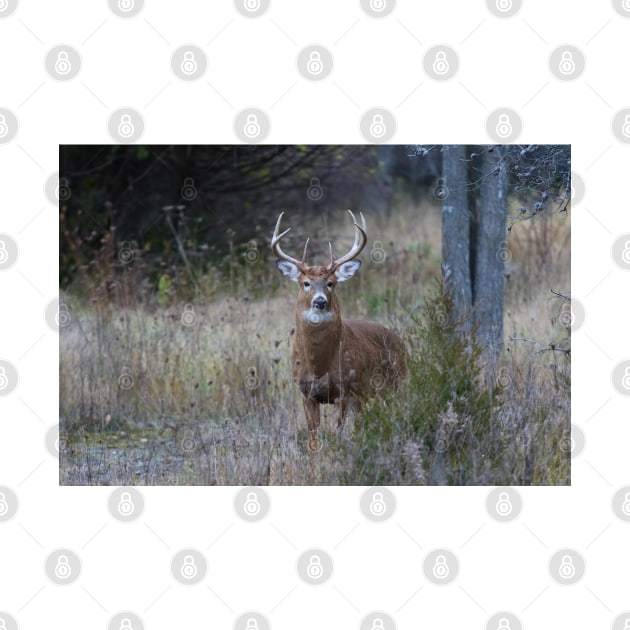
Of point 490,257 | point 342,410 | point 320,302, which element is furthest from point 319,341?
point 490,257

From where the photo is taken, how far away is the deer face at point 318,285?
8.21 metres

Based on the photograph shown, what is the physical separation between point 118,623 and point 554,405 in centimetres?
386

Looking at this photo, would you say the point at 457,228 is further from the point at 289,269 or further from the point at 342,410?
the point at 342,410

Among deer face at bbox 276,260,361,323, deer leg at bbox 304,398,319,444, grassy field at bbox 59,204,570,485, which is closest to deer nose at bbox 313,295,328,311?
deer face at bbox 276,260,361,323

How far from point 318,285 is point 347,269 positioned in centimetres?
37

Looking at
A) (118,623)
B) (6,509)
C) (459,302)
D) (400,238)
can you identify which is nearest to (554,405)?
(459,302)

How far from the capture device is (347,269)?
27.7 feet

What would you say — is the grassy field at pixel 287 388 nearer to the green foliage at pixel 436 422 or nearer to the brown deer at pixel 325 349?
the green foliage at pixel 436 422

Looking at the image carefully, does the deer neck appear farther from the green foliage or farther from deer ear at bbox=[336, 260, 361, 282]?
the green foliage

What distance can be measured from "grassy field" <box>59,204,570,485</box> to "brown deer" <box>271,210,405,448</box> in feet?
1.12

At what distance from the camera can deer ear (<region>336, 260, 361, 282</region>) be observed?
838 cm

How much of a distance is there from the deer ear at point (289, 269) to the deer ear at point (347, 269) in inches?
14.6

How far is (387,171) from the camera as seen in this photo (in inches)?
780

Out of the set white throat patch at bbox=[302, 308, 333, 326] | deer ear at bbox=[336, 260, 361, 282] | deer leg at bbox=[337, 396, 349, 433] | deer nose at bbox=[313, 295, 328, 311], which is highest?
deer ear at bbox=[336, 260, 361, 282]
